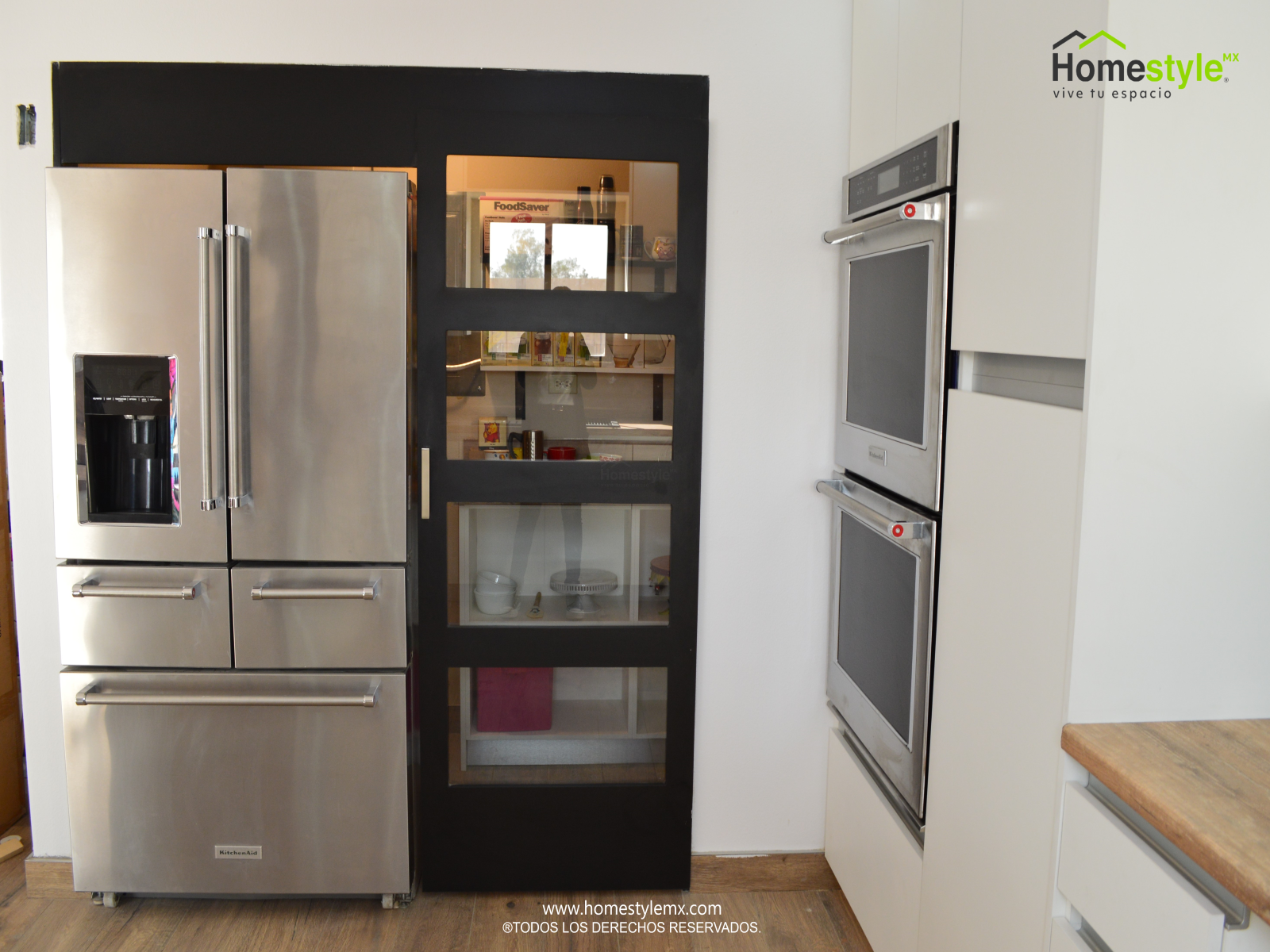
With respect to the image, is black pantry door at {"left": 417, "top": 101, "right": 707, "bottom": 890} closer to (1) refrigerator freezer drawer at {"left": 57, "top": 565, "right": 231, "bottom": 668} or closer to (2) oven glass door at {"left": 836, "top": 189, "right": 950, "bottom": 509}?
(2) oven glass door at {"left": 836, "top": 189, "right": 950, "bottom": 509}

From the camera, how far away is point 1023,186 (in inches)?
56.7

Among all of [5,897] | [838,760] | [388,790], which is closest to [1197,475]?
[838,760]

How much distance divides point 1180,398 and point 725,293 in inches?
51.9

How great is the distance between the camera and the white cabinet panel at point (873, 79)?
2.07 meters

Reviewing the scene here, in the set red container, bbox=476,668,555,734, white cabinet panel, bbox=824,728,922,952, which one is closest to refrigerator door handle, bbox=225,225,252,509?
red container, bbox=476,668,555,734

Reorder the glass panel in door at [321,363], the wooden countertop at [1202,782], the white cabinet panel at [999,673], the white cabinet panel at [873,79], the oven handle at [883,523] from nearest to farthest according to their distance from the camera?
the wooden countertop at [1202,782]
the white cabinet panel at [999,673]
the oven handle at [883,523]
the white cabinet panel at [873,79]
the glass panel in door at [321,363]

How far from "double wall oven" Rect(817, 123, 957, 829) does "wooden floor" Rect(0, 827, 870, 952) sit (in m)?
0.51

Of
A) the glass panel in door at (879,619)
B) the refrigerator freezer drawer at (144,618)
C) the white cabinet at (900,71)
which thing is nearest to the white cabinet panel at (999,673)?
the glass panel in door at (879,619)

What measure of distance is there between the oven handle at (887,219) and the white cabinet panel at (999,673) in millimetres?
355

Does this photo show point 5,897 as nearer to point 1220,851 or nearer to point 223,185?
point 223,185

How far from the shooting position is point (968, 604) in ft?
5.43

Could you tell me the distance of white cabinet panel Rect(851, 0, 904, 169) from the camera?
2072mm

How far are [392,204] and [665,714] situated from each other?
1.44 meters

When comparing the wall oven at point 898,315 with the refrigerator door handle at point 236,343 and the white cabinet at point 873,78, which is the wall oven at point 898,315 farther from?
the refrigerator door handle at point 236,343
